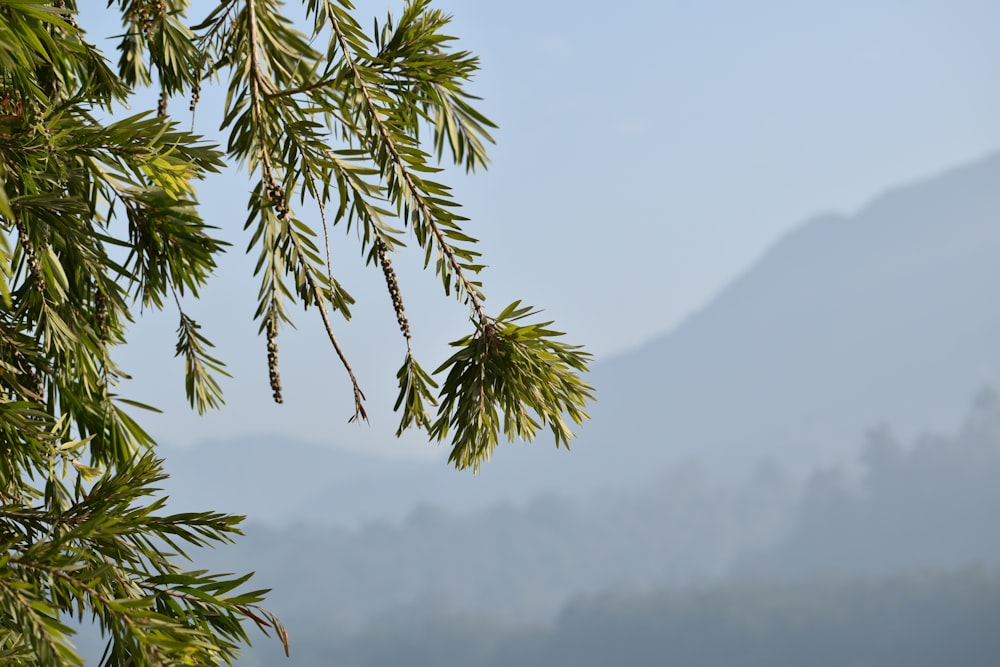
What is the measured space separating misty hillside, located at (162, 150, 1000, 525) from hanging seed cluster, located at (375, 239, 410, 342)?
80.7 meters

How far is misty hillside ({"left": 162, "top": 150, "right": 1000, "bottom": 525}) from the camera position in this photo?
265 feet

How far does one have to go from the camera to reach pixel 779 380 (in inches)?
3558

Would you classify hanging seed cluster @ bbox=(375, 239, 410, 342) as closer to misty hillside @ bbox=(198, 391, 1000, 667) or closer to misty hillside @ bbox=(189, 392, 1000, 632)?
misty hillside @ bbox=(198, 391, 1000, 667)

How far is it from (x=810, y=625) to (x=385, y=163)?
5068 cm

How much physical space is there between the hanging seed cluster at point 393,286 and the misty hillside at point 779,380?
3178 inches

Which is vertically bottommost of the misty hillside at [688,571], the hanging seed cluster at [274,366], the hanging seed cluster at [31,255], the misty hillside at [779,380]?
the hanging seed cluster at [274,366]

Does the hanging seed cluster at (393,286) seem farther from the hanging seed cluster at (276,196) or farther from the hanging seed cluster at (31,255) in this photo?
the hanging seed cluster at (31,255)

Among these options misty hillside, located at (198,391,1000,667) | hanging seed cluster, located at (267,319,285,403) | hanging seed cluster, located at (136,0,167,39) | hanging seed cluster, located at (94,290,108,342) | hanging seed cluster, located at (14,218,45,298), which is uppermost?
misty hillside, located at (198,391,1000,667)

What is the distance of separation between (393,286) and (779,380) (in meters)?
92.9

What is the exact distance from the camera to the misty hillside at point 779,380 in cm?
8069

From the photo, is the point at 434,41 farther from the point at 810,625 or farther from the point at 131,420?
the point at 810,625

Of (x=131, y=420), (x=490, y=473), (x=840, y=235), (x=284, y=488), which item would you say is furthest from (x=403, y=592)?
(x=131, y=420)

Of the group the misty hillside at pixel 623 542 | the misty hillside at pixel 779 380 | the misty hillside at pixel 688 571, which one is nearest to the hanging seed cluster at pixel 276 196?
the misty hillside at pixel 688 571

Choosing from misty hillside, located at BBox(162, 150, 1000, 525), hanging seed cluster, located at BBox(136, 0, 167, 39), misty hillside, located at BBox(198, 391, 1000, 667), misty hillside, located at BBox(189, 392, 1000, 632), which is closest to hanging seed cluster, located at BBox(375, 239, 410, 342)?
hanging seed cluster, located at BBox(136, 0, 167, 39)
